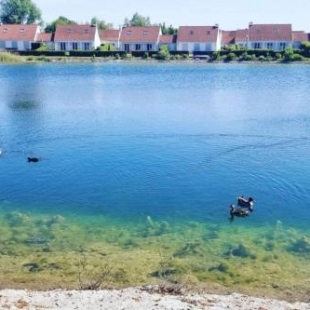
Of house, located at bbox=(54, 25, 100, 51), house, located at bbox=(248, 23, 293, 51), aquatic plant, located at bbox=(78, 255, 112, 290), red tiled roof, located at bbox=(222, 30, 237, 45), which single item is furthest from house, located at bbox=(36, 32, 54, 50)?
aquatic plant, located at bbox=(78, 255, 112, 290)

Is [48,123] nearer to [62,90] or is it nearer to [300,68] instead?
[62,90]

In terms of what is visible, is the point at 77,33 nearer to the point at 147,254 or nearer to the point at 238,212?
the point at 238,212

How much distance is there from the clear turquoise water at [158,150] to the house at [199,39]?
55.7 metres

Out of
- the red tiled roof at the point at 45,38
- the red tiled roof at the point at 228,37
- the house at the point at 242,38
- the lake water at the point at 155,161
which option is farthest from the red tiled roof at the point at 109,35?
the lake water at the point at 155,161

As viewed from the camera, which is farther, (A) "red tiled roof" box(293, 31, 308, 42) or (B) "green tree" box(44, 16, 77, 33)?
(B) "green tree" box(44, 16, 77, 33)

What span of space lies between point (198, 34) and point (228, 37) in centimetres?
958

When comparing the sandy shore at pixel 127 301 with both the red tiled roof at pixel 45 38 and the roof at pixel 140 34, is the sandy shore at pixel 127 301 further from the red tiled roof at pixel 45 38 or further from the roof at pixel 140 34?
the red tiled roof at pixel 45 38

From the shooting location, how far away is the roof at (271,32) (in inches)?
4700

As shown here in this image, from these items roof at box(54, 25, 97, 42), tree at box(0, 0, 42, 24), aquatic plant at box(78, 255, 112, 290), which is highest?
tree at box(0, 0, 42, 24)

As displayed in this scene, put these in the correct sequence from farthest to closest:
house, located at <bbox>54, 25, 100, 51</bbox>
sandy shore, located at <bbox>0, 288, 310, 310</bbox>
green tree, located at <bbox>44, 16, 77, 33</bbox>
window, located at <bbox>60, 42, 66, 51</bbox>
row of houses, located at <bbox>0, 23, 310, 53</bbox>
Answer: green tree, located at <bbox>44, 16, 77, 33</bbox>, window, located at <bbox>60, 42, 66, 51</bbox>, house, located at <bbox>54, 25, 100, 51</bbox>, row of houses, located at <bbox>0, 23, 310, 53</bbox>, sandy shore, located at <bbox>0, 288, 310, 310</bbox>

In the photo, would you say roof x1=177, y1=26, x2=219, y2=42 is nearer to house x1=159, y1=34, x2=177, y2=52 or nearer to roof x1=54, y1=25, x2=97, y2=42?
house x1=159, y1=34, x2=177, y2=52

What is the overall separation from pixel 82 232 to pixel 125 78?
192ft

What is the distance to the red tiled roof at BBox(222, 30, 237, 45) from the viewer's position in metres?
126

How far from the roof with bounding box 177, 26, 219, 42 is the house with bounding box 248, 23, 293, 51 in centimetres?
880
